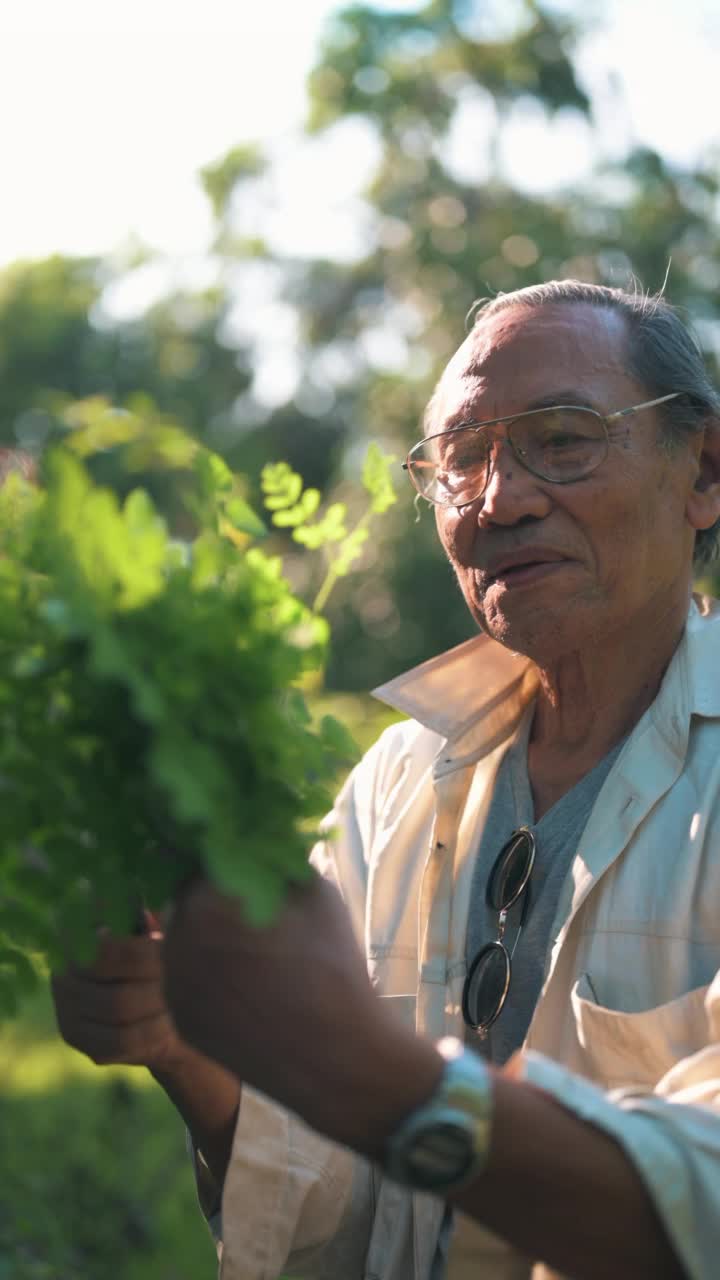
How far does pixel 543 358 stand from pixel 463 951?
1183 millimetres

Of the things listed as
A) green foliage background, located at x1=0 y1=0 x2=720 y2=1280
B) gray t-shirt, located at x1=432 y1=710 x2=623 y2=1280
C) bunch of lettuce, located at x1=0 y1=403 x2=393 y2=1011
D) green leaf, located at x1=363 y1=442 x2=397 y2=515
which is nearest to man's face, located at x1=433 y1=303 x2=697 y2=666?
gray t-shirt, located at x1=432 y1=710 x2=623 y2=1280

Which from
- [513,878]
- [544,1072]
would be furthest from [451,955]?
[544,1072]

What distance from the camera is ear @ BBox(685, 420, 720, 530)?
107 inches

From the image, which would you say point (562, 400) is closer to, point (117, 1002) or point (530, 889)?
point (530, 889)

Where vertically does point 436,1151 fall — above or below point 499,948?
above

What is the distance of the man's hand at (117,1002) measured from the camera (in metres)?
1.89

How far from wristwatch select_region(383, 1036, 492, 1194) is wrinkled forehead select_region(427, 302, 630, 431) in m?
1.46

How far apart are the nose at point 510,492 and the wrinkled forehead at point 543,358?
0.29 ft

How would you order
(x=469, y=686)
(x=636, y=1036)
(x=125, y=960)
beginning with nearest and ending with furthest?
(x=125, y=960), (x=636, y=1036), (x=469, y=686)

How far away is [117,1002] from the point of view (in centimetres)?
191

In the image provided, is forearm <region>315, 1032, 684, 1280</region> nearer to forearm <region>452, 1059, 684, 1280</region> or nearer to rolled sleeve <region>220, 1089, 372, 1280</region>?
forearm <region>452, 1059, 684, 1280</region>

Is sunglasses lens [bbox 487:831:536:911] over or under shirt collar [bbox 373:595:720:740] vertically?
under

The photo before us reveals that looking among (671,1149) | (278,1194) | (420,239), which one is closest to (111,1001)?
(278,1194)

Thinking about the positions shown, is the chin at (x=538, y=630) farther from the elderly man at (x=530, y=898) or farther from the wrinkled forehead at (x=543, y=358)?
the wrinkled forehead at (x=543, y=358)
